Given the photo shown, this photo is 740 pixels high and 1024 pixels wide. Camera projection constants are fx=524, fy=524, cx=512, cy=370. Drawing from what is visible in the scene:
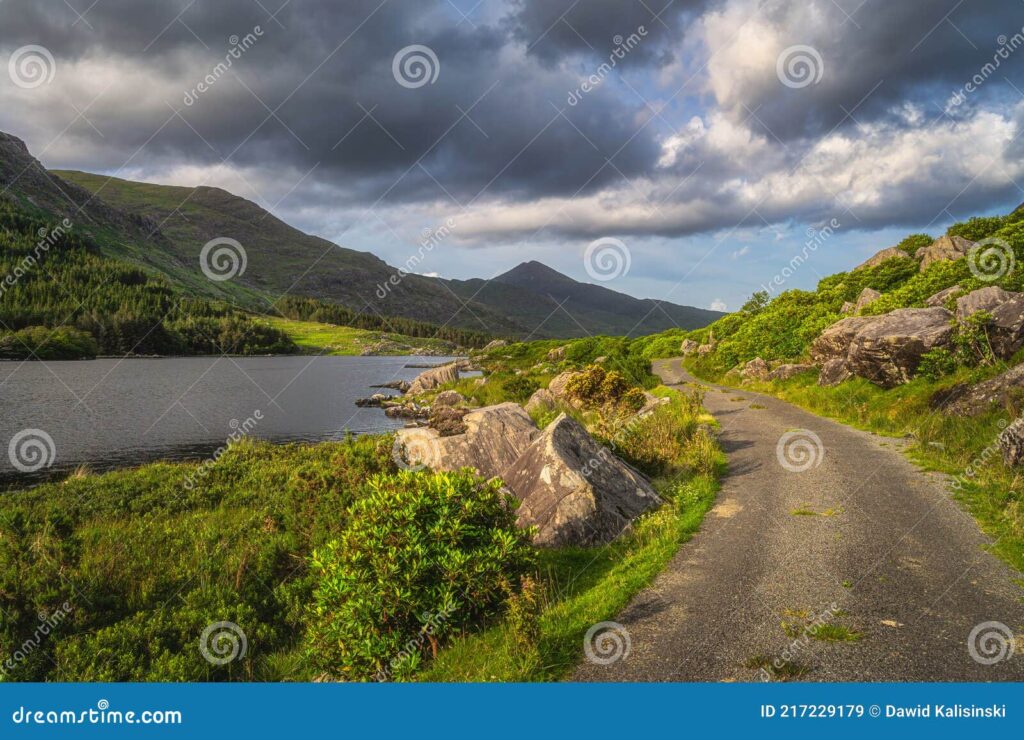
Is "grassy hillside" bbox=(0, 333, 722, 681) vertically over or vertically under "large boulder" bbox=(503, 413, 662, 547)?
under

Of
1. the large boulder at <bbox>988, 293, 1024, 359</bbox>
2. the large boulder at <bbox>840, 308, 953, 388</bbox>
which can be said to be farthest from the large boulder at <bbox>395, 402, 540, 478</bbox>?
the large boulder at <bbox>988, 293, 1024, 359</bbox>

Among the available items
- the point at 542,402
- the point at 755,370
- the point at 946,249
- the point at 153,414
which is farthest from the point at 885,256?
the point at 153,414

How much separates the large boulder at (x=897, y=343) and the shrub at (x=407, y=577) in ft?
74.7

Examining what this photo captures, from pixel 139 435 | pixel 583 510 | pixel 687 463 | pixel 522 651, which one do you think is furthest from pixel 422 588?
pixel 139 435

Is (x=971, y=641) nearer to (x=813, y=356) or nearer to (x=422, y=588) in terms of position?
(x=422, y=588)

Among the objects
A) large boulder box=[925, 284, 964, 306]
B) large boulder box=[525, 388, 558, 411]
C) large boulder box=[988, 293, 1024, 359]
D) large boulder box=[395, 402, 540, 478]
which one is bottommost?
large boulder box=[395, 402, 540, 478]

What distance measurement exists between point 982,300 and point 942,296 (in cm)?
608

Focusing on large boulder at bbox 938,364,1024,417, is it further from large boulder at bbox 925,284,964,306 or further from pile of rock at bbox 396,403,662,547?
pile of rock at bbox 396,403,662,547

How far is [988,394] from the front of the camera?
17219mm

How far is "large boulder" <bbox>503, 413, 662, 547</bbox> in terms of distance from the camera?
1108 centimetres

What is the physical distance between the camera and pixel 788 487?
45.3 ft

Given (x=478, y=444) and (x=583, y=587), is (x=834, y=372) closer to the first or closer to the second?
(x=478, y=444)

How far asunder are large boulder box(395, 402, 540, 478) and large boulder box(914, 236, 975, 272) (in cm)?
3480

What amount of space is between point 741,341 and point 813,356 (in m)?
17.4
